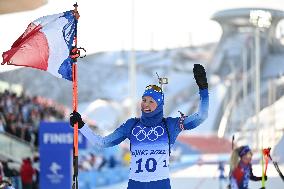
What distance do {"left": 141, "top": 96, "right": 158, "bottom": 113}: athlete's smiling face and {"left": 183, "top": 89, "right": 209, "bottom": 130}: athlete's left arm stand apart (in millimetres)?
328

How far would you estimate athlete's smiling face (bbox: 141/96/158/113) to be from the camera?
6.41 metres

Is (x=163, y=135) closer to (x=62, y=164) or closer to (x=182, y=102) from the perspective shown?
(x=62, y=164)

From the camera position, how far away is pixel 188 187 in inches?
660

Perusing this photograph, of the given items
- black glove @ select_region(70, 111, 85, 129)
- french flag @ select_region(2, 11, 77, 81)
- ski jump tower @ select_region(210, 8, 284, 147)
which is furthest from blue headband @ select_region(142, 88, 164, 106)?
ski jump tower @ select_region(210, 8, 284, 147)

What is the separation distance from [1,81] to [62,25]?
1793cm

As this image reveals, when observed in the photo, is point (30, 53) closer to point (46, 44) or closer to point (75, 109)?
point (46, 44)

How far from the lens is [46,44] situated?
7.17 metres

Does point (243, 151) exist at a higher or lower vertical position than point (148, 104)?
lower

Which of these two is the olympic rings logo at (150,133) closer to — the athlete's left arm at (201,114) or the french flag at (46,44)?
the athlete's left arm at (201,114)

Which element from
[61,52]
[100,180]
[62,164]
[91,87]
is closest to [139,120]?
[61,52]

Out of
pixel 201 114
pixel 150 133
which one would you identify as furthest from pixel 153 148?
pixel 201 114

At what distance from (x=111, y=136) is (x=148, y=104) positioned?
1.77 feet

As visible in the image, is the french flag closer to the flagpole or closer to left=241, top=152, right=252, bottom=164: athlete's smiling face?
the flagpole

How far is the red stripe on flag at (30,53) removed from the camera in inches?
280
